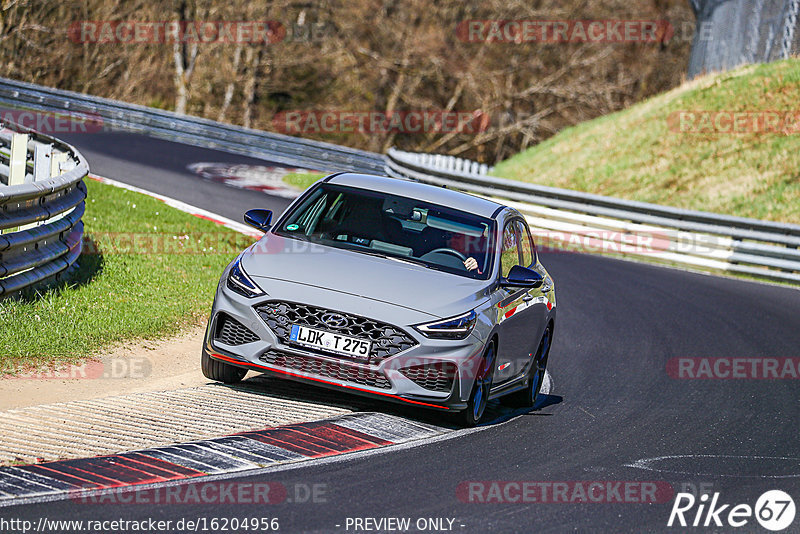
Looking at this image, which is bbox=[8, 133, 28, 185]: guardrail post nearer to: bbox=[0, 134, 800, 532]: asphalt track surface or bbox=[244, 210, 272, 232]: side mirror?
bbox=[244, 210, 272, 232]: side mirror

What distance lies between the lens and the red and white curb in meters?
5.97

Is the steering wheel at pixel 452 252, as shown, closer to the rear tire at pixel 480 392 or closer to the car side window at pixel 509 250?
the car side window at pixel 509 250

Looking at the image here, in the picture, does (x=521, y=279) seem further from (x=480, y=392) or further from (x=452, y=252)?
(x=480, y=392)

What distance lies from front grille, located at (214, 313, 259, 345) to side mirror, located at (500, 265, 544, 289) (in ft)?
6.45

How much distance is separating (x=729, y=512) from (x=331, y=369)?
2701 millimetres

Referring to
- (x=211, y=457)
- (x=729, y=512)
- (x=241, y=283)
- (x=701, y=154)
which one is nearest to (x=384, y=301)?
(x=241, y=283)

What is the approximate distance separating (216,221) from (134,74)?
114 ft

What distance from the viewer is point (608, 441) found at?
8625 millimetres

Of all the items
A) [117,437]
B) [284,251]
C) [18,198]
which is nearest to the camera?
[117,437]

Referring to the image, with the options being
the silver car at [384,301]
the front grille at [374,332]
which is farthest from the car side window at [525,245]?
the front grille at [374,332]

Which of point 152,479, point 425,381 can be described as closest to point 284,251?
point 425,381

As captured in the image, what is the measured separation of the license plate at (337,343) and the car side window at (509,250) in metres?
1.59

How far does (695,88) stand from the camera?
3319 centimetres

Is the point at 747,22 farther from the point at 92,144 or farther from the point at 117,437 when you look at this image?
the point at 117,437
